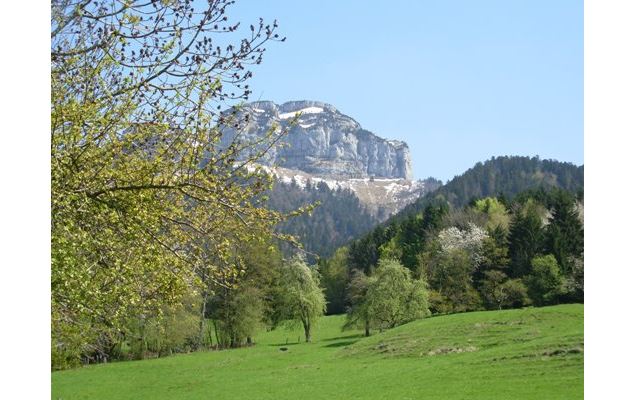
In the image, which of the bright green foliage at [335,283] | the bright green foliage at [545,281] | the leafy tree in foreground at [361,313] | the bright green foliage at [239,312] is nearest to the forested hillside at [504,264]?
the bright green foliage at [545,281]

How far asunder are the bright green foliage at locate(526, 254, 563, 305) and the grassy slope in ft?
45.6

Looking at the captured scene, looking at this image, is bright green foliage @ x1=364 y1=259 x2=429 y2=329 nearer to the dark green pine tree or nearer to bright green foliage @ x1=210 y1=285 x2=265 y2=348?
bright green foliage @ x1=210 y1=285 x2=265 y2=348

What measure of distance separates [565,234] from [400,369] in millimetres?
38313

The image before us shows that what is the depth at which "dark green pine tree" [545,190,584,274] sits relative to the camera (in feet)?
206

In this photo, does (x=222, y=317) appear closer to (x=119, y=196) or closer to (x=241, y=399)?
(x=241, y=399)

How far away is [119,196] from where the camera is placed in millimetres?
8602

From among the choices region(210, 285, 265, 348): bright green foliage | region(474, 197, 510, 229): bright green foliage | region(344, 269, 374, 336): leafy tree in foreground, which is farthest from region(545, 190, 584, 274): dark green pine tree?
region(210, 285, 265, 348): bright green foliage

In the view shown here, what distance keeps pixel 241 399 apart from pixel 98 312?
2304cm

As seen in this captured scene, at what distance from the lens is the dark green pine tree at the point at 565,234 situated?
62.8m

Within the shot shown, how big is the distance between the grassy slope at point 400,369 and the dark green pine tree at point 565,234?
65.4 feet

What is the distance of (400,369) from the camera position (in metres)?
33.9

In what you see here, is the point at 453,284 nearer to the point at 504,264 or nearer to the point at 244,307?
the point at 504,264
